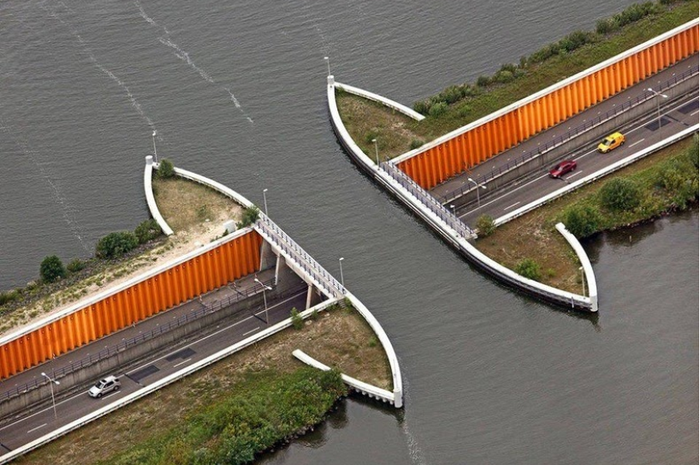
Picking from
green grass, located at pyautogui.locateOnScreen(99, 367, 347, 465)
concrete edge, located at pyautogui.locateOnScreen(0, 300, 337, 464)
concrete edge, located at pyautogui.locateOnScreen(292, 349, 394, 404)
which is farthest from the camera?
concrete edge, located at pyautogui.locateOnScreen(292, 349, 394, 404)

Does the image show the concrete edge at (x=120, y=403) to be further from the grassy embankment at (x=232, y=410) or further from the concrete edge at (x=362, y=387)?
the concrete edge at (x=362, y=387)

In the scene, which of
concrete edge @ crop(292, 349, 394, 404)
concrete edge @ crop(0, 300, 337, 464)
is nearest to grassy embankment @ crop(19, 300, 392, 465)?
concrete edge @ crop(0, 300, 337, 464)

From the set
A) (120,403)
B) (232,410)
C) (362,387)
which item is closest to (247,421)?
(232,410)

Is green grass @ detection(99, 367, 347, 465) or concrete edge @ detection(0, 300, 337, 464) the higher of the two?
concrete edge @ detection(0, 300, 337, 464)

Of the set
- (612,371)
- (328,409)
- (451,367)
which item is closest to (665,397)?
(612,371)

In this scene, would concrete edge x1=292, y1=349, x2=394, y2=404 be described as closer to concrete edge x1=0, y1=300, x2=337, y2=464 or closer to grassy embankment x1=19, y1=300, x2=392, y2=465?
grassy embankment x1=19, y1=300, x2=392, y2=465

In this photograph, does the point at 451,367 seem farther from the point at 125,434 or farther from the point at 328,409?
the point at 125,434
